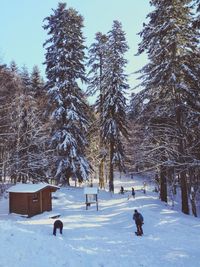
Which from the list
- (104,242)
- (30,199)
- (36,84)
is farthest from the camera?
(36,84)

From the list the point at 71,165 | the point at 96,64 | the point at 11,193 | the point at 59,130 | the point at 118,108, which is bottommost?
the point at 11,193

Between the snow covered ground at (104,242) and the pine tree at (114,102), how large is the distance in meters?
11.5

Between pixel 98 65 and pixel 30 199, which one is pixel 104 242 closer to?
pixel 30 199

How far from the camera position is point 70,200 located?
27.3 meters

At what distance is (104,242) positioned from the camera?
14234mm

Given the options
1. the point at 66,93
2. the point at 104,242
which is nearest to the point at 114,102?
the point at 66,93

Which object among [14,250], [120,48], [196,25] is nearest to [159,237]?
[14,250]

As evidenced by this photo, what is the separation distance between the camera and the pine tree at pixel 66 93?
28.6 metres

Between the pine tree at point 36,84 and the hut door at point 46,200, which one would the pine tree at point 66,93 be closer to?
the hut door at point 46,200

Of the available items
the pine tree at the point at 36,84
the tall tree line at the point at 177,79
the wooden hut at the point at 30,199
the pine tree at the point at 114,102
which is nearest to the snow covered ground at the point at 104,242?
the wooden hut at the point at 30,199

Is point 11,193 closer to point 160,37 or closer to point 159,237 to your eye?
point 159,237

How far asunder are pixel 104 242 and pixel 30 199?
10.4 meters

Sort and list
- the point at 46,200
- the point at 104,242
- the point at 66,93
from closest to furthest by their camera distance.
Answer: the point at 104,242, the point at 46,200, the point at 66,93

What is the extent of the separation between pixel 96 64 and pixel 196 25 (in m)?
23.4
